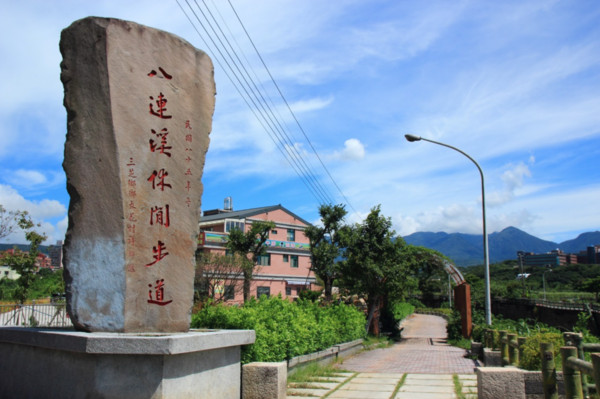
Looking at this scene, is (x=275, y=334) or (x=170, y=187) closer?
(x=170, y=187)

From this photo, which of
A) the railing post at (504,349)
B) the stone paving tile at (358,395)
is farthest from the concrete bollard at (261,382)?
the railing post at (504,349)

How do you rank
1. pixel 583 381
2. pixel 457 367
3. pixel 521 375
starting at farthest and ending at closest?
pixel 457 367 < pixel 521 375 < pixel 583 381

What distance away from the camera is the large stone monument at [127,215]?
5.60 m

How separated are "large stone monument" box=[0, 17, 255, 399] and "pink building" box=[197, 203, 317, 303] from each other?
31.0 metres

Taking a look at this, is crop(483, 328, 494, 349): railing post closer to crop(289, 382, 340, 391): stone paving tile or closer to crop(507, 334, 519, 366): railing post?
crop(507, 334, 519, 366): railing post

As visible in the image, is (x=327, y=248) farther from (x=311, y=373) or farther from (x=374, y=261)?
(x=311, y=373)

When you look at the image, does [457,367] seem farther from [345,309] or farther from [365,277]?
[365,277]

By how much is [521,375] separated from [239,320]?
164 inches

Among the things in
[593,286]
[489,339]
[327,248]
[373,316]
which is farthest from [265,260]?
[593,286]

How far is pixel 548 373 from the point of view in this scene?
6020 mm

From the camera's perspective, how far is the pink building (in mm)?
40316

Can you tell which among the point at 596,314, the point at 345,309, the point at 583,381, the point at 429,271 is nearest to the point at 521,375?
the point at 583,381

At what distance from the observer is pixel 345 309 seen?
15.4m

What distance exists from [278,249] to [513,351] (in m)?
33.7
